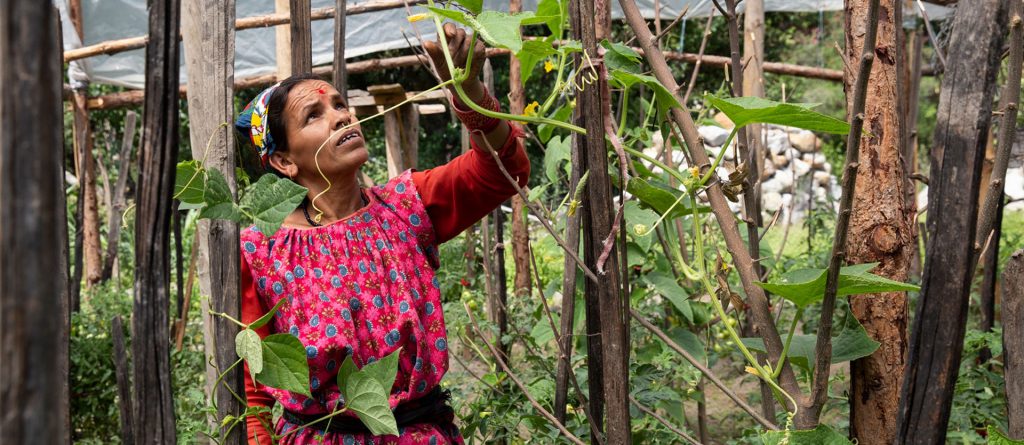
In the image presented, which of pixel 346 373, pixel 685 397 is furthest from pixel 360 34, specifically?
pixel 346 373

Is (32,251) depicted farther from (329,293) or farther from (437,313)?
(437,313)

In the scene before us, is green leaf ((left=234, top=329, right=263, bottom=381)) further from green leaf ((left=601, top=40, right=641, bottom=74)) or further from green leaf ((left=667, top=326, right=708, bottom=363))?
green leaf ((left=667, top=326, right=708, bottom=363))

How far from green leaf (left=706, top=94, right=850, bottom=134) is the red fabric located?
69cm

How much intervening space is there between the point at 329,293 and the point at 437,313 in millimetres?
212

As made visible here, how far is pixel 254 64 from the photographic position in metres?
4.99

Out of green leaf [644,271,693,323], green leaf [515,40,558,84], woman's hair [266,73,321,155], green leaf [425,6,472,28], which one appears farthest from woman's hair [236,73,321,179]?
green leaf [644,271,693,323]

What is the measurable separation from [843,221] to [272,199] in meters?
0.68

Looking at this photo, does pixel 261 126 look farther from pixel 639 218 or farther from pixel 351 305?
pixel 639 218

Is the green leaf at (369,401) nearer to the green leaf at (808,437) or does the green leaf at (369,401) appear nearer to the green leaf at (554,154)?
the green leaf at (808,437)

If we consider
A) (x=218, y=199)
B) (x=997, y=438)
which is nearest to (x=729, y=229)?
(x=997, y=438)

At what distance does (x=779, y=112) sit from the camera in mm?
1058

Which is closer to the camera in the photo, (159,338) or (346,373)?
(159,338)

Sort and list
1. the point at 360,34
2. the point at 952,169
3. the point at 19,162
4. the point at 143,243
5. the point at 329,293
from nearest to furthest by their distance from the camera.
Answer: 1. the point at 19,162
2. the point at 952,169
3. the point at 143,243
4. the point at 329,293
5. the point at 360,34

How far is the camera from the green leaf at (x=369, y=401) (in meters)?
1.33
